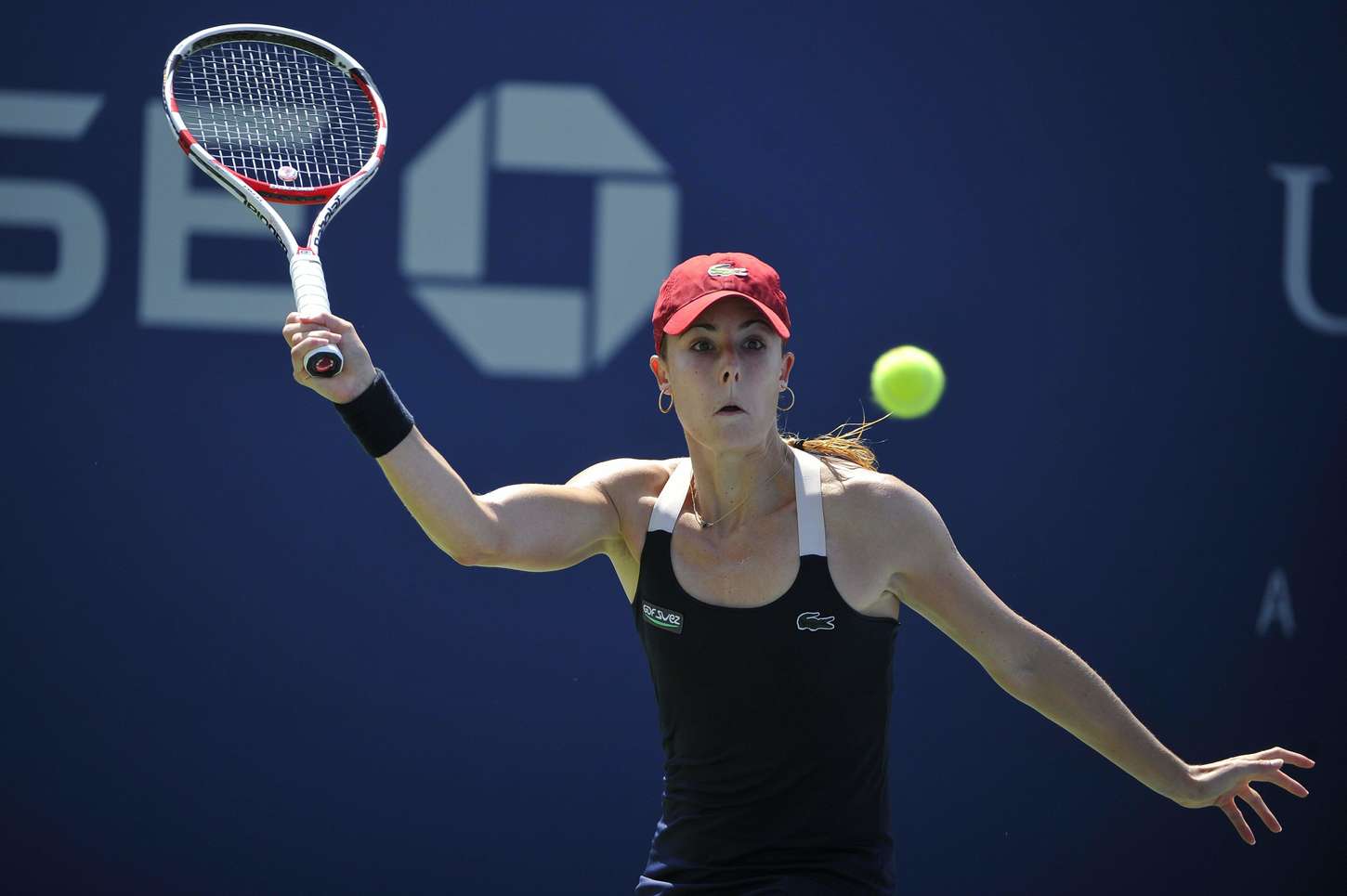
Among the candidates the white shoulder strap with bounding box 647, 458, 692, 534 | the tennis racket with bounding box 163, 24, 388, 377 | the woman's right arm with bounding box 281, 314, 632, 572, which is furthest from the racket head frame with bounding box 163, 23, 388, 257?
the white shoulder strap with bounding box 647, 458, 692, 534

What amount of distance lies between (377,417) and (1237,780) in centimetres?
162

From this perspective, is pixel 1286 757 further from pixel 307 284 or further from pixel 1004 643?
pixel 307 284

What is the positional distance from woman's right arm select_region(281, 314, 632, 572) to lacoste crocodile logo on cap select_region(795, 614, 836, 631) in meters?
0.39

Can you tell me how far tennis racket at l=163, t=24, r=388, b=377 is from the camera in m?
2.73

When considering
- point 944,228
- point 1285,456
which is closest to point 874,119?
point 944,228

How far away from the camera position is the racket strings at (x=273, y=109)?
3.40 m

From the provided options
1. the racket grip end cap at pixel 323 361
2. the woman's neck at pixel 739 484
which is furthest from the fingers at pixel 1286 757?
the racket grip end cap at pixel 323 361

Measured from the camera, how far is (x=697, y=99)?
14.3 feet

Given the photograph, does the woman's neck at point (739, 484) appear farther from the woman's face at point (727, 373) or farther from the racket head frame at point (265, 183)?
the racket head frame at point (265, 183)

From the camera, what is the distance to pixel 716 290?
2500mm

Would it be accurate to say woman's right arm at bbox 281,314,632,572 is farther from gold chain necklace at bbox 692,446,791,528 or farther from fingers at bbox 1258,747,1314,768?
fingers at bbox 1258,747,1314,768

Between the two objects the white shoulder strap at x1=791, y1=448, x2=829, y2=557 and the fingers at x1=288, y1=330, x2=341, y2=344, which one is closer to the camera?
the fingers at x1=288, y1=330, x2=341, y2=344

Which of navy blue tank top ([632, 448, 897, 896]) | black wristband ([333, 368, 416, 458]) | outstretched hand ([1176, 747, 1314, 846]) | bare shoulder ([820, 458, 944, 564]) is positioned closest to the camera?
black wristband ([333, 368, 416, 458])

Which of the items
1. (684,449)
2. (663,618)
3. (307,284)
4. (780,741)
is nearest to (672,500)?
(663,618)
